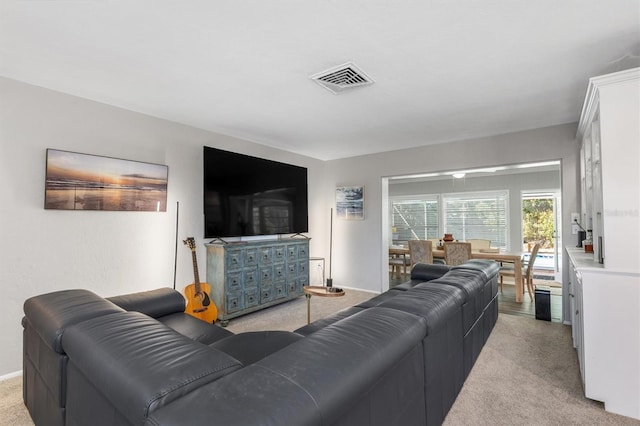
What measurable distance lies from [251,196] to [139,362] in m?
3.39

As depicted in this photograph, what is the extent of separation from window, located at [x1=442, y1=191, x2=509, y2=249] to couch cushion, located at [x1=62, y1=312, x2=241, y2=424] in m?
A: 7.20

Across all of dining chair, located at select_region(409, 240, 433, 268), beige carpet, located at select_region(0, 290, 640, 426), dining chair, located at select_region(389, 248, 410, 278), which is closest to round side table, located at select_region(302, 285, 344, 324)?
beige carpet, located at select_region(0, 290, 640, 426)

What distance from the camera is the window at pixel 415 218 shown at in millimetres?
7676

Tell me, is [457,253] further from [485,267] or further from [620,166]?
[620,166]

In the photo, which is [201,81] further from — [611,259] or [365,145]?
[611,259]

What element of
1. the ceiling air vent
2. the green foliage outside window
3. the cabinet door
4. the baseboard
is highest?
the ceiling air vent

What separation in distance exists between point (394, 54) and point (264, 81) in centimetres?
108

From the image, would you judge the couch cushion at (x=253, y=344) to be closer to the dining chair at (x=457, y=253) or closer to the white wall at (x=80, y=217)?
Answer: the white wall at (x=80, y=217)

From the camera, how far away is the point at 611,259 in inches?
80.9

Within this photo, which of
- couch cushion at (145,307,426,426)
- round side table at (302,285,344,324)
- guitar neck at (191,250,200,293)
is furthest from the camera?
guitar neck at (191,250,200,293)

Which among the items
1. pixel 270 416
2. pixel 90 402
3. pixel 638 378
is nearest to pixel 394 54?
pixel 270 416

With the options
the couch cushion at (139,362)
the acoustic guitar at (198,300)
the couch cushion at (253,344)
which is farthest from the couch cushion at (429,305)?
the acoustic guitar at (198,300)

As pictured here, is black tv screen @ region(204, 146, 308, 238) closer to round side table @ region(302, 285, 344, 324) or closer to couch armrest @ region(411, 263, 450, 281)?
round side table @ region(302, 285, 344, 324)

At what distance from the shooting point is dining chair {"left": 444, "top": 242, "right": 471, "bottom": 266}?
5090 mm
